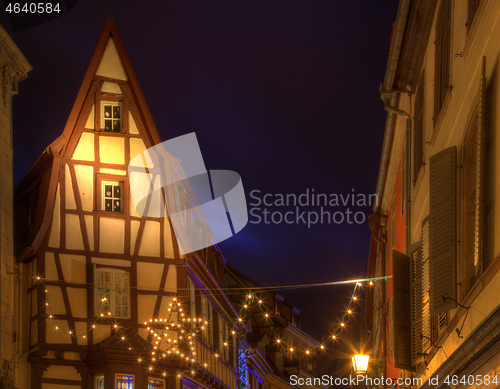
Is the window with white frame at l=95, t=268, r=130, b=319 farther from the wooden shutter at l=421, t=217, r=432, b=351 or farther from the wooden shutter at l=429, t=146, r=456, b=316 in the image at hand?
the wooden shutter at l=429, t=146, r=456, b=316

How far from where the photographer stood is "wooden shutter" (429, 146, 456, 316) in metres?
8.13

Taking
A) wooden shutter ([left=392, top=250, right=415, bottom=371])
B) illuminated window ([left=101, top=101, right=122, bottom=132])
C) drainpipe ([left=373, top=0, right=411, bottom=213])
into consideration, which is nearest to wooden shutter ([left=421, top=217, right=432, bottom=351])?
wooden shutter ([left=392, top=250, right=415, bottom=371])

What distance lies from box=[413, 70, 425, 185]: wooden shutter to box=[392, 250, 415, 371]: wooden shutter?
1.61 meters

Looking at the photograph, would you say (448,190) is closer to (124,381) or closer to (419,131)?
(419,131)

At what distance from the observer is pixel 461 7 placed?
29.1 feet

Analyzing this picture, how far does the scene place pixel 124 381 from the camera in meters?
19.0

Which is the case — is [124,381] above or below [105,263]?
below

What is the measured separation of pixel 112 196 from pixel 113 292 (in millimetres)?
2706

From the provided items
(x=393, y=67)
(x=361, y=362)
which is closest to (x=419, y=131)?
(x=393, y=67)

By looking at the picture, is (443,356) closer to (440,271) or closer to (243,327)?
(440,271)

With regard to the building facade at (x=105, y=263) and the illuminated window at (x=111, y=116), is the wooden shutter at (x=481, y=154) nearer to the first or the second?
the building facade at (x=105, y=263)

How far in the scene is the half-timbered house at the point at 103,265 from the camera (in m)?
18.8

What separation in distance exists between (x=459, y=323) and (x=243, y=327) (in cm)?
2227

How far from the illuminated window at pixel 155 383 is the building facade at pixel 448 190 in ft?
26.7
